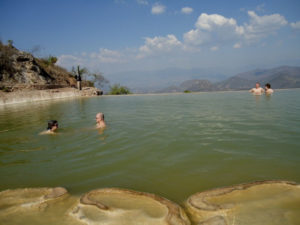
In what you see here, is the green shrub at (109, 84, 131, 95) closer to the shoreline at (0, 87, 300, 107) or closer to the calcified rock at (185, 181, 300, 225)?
the shoreline at (0, 87, 300, 107)

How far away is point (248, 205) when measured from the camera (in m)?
1.98

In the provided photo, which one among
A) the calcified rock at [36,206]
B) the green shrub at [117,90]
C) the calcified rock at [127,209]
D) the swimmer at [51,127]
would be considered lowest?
the calcified rock at [36,206]

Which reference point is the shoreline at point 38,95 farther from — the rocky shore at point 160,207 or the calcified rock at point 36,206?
the rocky shore at point 160,207

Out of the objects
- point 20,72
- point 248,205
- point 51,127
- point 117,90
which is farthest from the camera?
point 117,90

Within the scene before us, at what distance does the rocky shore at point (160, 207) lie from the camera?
1.83 metres

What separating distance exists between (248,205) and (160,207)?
0.86 metres

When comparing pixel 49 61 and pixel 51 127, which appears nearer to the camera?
pixel 51 127

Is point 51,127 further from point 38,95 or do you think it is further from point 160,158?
point 38,95

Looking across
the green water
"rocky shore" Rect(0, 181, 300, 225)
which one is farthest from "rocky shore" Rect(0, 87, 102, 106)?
"rocky shore" Rect(0, 181, 300, 225)

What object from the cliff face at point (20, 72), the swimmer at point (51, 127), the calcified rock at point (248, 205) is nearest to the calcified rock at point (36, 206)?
the calcified rock at point (248, 205)

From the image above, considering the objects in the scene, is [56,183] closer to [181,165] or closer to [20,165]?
[20,165]

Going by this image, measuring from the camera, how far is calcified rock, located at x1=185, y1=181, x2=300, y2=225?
5.85ft

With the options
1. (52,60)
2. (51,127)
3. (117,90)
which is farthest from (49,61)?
(51,127)

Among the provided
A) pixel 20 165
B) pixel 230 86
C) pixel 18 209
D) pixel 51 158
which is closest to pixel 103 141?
pixel 51 158
